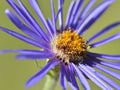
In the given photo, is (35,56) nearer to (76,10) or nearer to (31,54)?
(31,54)

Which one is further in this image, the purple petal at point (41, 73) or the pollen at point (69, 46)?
the pollen at point (69, 46)

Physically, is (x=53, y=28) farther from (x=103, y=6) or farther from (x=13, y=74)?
(x=13, y=74)

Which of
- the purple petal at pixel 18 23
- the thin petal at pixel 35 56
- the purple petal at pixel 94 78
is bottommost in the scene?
the purple petal at pixel 94 78

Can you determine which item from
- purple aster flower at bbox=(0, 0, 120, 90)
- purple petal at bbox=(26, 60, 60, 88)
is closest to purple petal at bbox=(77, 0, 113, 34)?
purple aster flower at bbox=(0, 0, 120, 90)

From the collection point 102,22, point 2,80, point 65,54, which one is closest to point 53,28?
point 65,54

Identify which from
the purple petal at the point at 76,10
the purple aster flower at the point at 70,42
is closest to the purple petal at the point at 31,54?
the purple aster flower at the point at 70,42

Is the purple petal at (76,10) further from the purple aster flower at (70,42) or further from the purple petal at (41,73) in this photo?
the purple petal at (41,73)

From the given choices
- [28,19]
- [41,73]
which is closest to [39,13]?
[28,19]
